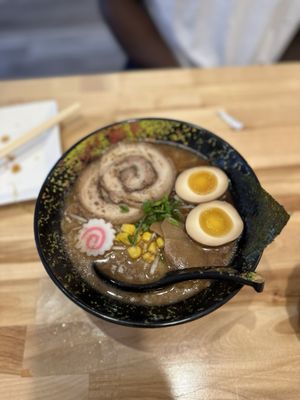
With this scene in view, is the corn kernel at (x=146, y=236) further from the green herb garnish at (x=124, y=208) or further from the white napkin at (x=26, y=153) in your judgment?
the white napkin at (x=26, y=153)

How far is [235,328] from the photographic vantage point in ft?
3.07

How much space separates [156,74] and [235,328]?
110 cm

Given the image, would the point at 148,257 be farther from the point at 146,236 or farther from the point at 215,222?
the point at 215,222

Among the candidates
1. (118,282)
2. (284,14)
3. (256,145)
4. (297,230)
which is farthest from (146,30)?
(118,282)

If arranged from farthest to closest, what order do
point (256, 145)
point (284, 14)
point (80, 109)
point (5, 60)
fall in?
point (5, 60)
point (284, 14)
point (80, 109)
point (256, 145)

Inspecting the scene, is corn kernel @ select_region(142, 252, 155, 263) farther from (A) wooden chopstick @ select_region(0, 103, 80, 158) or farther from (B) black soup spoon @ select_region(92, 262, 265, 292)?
(A) wooden chopstick @ select_region(0, 103, 80, 158)

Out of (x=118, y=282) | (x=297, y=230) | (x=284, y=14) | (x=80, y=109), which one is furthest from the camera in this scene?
(x=284, y=14)

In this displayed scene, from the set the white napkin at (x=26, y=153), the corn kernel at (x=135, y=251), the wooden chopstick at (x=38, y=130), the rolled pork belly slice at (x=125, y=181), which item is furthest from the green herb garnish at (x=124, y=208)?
the wooden chopstick at (x=38, y=130)

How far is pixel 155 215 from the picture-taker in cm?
93

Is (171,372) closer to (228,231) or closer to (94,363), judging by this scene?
(94,363)

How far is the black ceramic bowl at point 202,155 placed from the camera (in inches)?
30.3

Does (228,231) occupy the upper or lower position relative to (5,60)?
upper

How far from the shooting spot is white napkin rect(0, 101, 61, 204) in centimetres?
120

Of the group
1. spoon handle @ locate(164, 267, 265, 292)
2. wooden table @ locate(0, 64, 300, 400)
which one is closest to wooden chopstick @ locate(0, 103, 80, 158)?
wooden table @ locate(0, 64, 300, 400)
